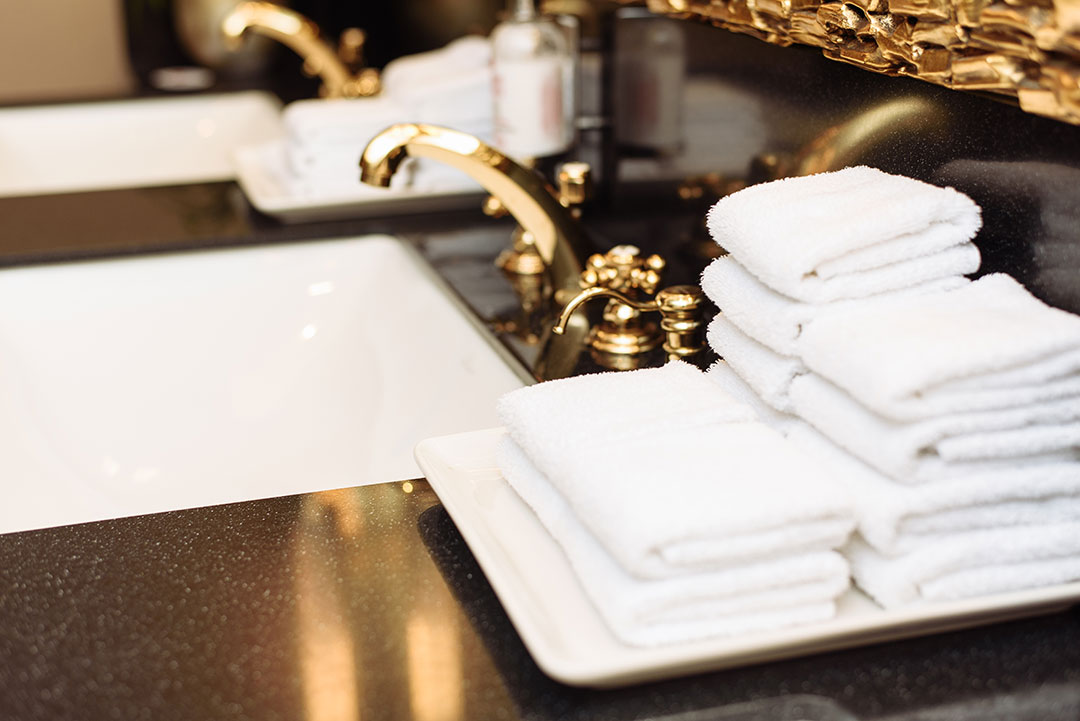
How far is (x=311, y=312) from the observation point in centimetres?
115

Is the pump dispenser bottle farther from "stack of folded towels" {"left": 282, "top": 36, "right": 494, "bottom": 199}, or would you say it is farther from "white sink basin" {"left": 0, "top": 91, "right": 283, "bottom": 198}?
"white sink basin" {"left": 0, "top": 91, "right": 283, "bottom": 198}

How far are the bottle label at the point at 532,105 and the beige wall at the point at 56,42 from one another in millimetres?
1725

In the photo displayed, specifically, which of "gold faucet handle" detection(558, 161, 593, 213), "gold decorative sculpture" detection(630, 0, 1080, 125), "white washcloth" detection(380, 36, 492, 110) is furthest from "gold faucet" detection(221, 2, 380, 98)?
"gold decorative sculpture" detection(630, 0, 1080, 125)

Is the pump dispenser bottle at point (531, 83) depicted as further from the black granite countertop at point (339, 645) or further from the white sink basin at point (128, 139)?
the white sink basin at point (128, 139)

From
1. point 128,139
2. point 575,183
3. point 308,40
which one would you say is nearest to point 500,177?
point 575,183

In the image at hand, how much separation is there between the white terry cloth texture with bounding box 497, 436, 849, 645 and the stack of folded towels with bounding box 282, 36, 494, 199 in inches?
31.4

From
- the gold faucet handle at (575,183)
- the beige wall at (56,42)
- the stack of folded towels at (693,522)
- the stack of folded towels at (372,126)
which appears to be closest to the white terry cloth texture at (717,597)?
the stack of folded towels at (693,522)

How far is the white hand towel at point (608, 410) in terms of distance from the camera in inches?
21.9

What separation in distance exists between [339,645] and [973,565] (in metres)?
0.28

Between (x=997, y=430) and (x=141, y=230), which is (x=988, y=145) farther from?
(x=141, y=230)

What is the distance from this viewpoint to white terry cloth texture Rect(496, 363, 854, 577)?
49cm

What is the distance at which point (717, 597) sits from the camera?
501 mm

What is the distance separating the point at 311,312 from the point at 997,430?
75 centimetres

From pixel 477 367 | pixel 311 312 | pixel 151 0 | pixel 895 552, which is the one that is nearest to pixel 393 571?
pixel 895 552
